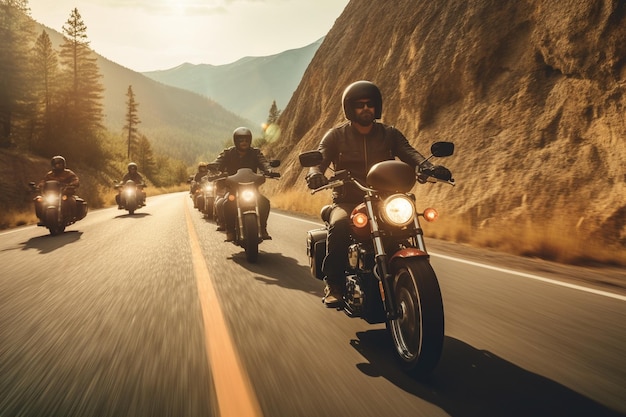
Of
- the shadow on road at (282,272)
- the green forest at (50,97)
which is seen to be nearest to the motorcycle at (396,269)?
the shadow on road at (282,272)

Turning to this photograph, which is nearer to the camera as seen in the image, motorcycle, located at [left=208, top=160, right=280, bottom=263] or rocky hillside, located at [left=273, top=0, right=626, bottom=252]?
motorcycle, located at [left=208, top=160, right=280, bottom=263]

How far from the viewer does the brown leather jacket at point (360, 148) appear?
4.60 m

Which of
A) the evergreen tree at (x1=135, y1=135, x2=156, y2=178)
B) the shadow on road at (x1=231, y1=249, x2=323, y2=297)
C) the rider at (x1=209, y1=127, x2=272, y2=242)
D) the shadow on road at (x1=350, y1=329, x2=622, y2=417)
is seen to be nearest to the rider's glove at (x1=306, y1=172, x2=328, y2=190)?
the shadow on road at (x1=350, y1=329, x2=622, y2=417)

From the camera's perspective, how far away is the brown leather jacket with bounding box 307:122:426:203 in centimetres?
460

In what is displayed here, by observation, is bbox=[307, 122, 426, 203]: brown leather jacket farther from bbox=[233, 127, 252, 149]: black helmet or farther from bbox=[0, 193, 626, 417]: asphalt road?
bbox=[233, 127, 252, 149]: black helmet

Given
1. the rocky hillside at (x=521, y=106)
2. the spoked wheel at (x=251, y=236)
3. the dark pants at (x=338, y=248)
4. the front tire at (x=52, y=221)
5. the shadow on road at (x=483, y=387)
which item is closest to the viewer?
the shadow on road at (x=483, y=387)

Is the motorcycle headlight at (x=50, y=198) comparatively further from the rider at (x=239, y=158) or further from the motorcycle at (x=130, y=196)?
the motorcycle at (x=130, y=196)

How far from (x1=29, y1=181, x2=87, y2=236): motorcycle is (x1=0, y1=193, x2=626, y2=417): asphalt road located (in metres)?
5.53

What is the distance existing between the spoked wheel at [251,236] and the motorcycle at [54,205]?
22.3 ft

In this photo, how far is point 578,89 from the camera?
41.4ft

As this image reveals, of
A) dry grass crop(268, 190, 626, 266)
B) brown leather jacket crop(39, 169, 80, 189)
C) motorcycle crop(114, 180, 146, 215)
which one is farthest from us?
motorcycle crop(114, 180, 146, 215)

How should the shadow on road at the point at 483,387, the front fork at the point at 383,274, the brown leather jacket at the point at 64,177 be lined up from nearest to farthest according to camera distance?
the shadow on road at the point at 483,387 → the front fork at the point at 383,274 → the brown leather jacket at the point at 64,177

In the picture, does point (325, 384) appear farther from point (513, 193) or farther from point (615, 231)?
point (513, 193)

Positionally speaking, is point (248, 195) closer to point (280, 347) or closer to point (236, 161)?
point (236, 161)
